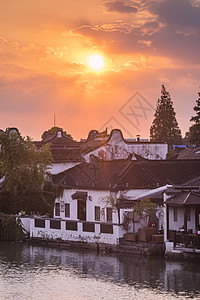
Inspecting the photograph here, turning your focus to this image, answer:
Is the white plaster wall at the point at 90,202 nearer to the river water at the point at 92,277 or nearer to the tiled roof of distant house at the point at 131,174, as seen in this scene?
the tiled roof of distant house at the point at 131,174

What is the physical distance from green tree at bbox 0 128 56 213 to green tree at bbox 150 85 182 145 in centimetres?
5830

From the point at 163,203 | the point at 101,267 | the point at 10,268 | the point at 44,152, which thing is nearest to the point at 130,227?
the point at 163,203

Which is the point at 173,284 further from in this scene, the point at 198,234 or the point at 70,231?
the point at 70,231

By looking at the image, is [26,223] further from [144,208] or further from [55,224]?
[144,208]

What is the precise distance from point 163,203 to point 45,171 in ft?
60.4

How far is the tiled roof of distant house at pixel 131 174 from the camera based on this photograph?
48.3 metres

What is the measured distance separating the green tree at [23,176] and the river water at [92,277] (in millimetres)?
10804

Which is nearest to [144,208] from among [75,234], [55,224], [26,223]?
[75,234]

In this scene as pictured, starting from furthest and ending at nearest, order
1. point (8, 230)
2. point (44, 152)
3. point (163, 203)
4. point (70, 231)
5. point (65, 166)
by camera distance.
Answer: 1. point (65, 166)
2. point (44, 152)
3. point (8, 230)
4. point (70, 231)
5. point (163, 203)

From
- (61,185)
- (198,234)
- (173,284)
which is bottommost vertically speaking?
(173,284)

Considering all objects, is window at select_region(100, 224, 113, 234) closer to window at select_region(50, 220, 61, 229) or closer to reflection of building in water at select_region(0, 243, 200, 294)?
reflection of building in water at select_region(0, 243, 200, 294)

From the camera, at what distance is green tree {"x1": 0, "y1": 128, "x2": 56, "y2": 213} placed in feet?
179

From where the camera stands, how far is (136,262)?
130 feet

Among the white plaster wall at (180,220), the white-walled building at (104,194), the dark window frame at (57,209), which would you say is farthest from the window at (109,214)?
the dark window frame at (57,209)
